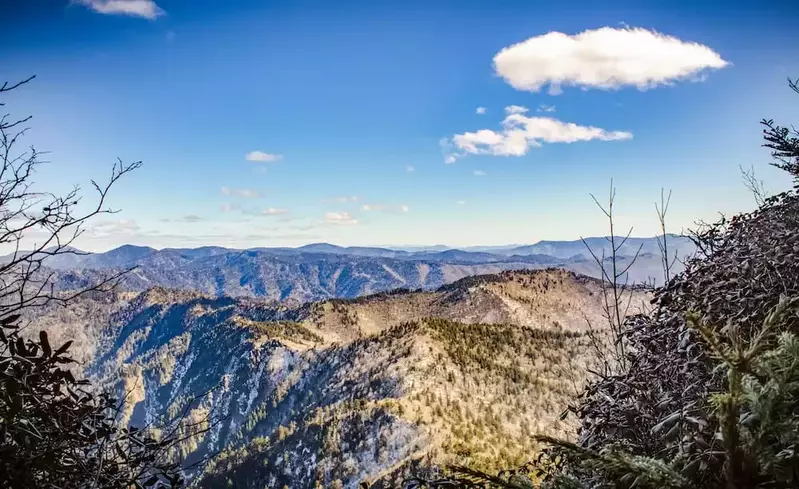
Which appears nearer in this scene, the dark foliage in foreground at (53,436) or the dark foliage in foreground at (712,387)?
the dark foliage in foreground at (712,387)

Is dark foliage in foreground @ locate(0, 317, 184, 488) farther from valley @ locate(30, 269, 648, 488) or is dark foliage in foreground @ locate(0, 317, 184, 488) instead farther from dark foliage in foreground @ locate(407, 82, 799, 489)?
valley @ locate(30, 269, 648, 488)

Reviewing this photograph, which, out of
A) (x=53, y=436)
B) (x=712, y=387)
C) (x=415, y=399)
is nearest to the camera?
(x=53, y=436)

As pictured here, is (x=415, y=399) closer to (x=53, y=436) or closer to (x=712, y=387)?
(x=712, y=387)

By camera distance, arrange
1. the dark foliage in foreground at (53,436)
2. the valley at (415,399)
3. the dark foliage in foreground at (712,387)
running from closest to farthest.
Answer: the dark foliage in foreground at (712,387) → the dark foliage in foreground at (53,436) → the valley at (415,399)

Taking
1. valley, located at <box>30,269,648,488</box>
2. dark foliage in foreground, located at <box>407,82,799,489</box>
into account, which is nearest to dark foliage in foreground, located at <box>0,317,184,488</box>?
dark foliage in foreground, located at <box>407,82,799,489</box>

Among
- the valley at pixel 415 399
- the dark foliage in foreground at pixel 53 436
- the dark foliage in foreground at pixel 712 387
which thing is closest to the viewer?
the dark foliage in foreground at pixel 712 387

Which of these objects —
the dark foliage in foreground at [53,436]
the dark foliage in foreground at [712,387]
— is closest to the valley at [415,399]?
the dark foliage in foreground at [712,387]

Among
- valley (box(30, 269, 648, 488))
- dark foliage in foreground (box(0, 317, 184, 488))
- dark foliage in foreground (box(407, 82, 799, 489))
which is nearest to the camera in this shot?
dark foliage in foreground (box(407, 82, 799, 489))

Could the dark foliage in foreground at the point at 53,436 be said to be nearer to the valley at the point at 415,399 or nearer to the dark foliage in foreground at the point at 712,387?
the dark foliage in foreground at the point at 712,387

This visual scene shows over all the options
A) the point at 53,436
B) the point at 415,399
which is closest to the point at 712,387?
the point at 53,436

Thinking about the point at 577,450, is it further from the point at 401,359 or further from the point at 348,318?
the point at 348,318

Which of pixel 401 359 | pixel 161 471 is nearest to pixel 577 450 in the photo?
pixel 161 471

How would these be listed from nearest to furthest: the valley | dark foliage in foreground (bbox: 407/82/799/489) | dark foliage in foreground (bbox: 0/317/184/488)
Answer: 1. dark foliage in foreground (bbox: 407/82/799/489)
2. dark foliage in foreground (bbox: 0/317/184/488)
3. the valley
